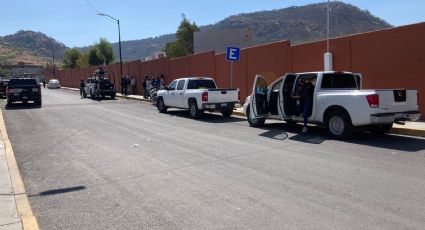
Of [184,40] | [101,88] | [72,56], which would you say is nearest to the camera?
[101,88]

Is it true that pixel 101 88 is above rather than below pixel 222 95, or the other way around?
above

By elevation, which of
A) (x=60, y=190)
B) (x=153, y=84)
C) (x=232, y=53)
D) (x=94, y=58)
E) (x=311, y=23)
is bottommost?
(x=60, y=190)

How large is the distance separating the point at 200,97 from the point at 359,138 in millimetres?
8153

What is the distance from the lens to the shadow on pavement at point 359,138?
11.1 metres

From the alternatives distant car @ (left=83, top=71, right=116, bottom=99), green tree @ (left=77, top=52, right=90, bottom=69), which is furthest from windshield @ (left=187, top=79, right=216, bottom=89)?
green tree @ (left=77, top=52, right=90, bottom=69)

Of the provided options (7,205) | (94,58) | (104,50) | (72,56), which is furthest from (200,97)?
(72,56)

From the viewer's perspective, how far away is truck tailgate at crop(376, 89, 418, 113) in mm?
11719

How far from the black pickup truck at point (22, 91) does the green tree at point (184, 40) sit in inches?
1972

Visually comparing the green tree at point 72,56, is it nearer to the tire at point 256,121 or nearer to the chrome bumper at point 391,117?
the tire at point 256,121

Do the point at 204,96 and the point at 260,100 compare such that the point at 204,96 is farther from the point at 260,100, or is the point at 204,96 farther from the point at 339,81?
the point at 339,81

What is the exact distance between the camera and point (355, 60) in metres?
17.0

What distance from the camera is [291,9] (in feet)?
396

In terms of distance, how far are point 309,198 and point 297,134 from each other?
7.05m

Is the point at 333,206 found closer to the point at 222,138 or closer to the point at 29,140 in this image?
the point at 222,138
